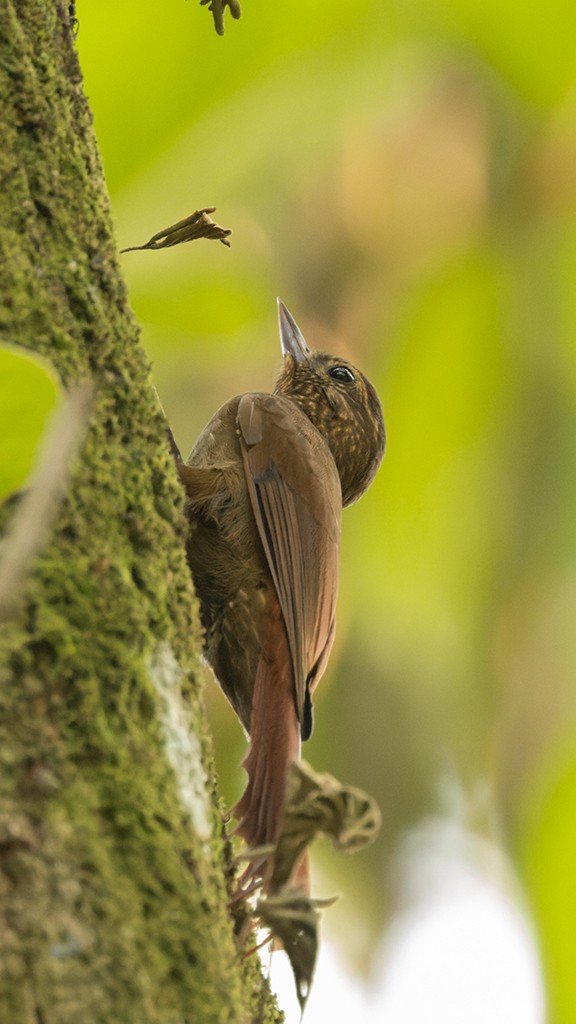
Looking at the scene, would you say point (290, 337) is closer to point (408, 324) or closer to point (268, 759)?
point (408, 324)

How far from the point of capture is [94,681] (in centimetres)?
108

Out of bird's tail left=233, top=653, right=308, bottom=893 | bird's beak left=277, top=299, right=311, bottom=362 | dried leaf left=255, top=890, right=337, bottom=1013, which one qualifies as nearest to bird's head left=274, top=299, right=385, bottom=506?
bird's beak left=277, top=299, right=311, bottom=362

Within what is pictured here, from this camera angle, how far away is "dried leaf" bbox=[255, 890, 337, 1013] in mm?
1161

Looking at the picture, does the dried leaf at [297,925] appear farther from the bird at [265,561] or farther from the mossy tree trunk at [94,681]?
the bird at [265,561]

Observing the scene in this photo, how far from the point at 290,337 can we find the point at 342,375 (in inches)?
7.0

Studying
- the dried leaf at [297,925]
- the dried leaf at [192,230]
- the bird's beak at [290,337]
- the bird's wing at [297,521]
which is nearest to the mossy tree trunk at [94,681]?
the dried leaf at [297,925]

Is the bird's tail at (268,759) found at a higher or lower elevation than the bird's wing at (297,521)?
lower

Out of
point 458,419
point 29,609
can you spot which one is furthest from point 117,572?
point 458,419

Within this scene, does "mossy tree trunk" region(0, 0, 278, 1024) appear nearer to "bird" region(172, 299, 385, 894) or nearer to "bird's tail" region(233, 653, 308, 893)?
"bird's tail" region(233, 653, 308, 893)

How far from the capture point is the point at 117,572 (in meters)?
1.16

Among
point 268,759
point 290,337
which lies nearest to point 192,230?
point 268,759

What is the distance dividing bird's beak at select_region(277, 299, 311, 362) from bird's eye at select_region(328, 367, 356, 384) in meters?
0.09

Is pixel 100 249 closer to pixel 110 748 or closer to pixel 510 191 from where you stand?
pixel 110 748

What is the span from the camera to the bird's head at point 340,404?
327cm
